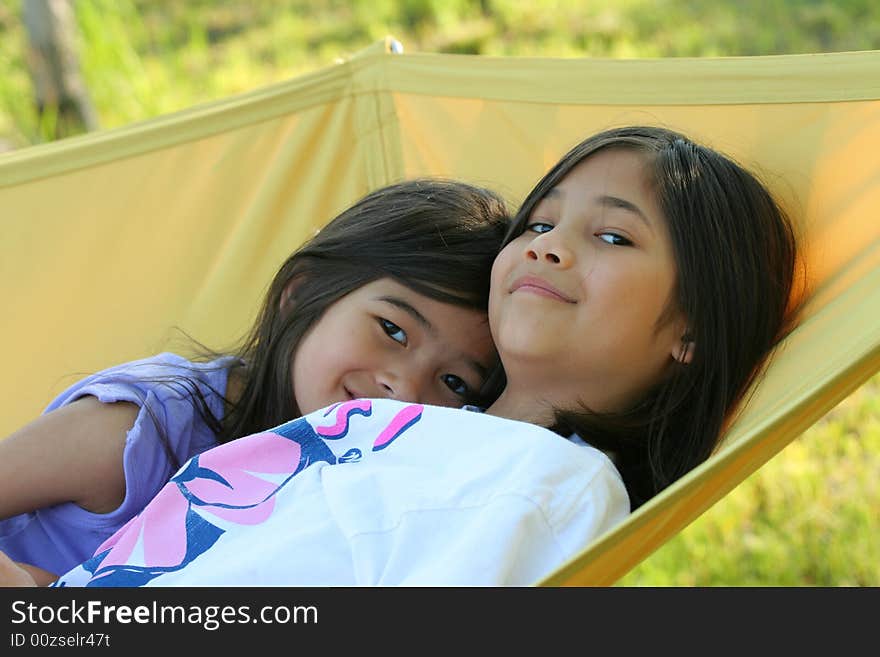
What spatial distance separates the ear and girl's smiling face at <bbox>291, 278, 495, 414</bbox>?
24cm

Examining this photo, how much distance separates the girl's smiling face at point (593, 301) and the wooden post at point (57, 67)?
7.11ft

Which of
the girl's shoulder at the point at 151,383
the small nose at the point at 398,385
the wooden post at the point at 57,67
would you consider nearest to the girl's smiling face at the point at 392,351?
the small nose at the point at 398,385

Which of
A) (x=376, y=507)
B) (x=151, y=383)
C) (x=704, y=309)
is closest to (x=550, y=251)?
(x=704, y=309)

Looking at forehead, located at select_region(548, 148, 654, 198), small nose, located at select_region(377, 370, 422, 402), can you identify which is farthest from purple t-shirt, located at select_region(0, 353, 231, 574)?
forehead, located at select_region(548, 148, 654, 198)

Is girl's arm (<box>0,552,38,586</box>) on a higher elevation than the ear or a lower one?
lower

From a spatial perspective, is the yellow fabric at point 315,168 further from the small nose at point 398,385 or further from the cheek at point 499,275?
the small nose at point 398,385

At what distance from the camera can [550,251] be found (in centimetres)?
131

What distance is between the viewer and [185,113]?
1827 mm

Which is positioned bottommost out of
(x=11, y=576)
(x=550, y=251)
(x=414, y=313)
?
(x=11, y=576)

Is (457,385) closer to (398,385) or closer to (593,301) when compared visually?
(398,385)

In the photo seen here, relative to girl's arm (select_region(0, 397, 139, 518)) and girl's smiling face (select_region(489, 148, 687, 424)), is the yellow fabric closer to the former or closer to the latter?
girl's smiling face (select_region(489, 148, 687, 424))

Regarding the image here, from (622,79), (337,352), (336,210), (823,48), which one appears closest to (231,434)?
(337,352)

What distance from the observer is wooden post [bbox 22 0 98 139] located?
3154 mm

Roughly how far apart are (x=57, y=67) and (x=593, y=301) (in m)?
2.33
